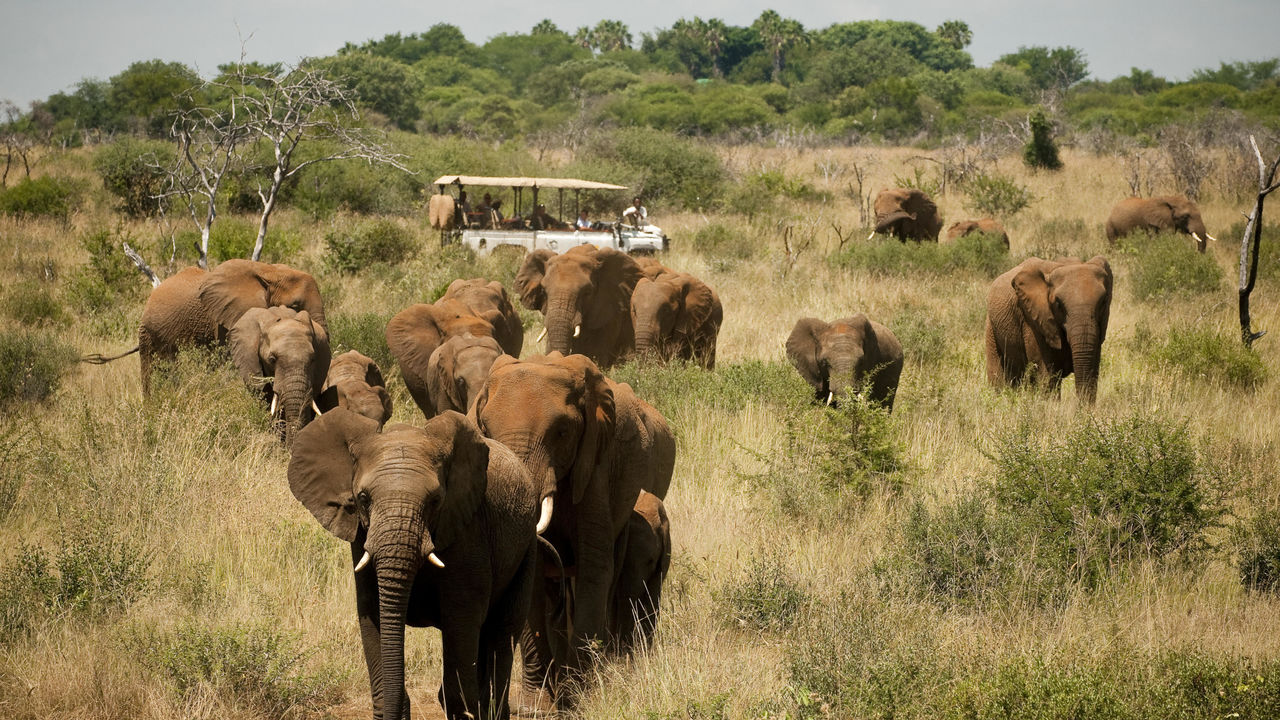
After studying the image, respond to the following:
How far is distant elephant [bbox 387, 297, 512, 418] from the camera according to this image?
11055 millimetres

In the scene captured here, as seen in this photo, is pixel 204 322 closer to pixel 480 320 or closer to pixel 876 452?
pixel 480 320

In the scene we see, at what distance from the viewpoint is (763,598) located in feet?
23.7

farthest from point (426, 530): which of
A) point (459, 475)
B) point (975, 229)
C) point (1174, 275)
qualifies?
point (975, 229)

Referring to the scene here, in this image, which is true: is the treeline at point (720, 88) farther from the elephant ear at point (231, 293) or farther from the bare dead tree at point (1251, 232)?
the bare dead tree at point (1251, 232)

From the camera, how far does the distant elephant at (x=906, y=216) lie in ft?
85.9

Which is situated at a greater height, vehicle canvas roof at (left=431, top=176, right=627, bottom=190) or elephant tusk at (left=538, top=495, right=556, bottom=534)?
vehicle canvas roof at (left=431, top=176, right=627, bottom=190)

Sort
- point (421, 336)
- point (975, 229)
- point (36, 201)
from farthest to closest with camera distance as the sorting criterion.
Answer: point (975, 229)
point (36, 201)
point (421, 336)

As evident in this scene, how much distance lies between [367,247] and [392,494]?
17636 millimetres

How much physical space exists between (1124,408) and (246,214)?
20474 mm

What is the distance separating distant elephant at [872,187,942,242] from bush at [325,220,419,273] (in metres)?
9.85

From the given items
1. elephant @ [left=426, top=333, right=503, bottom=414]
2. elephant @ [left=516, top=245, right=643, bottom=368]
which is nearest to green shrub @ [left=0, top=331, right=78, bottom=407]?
elephant @ [left=426, top=333, right=503, bottom=414]

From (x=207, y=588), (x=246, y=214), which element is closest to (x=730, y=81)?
(x=246, y=214)

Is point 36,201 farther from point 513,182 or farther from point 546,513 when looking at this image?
point 546,513

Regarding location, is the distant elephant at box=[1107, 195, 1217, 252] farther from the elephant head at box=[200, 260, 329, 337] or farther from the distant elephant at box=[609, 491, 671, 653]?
the distant elephant at box=[609, 491, 671, 653]
